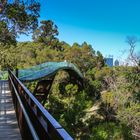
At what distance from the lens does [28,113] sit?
16.3 feet

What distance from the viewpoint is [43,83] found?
69.4 ft

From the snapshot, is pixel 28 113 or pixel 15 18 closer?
pixel 28 113

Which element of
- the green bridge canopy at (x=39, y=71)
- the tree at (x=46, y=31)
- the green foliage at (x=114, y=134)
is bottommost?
the green foliage at (x=114, y=134)

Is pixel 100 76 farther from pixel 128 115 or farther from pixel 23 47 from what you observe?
pixel 128 115

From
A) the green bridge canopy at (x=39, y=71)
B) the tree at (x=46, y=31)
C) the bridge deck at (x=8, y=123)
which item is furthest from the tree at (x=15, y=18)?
the tree at (x=46, y=31)

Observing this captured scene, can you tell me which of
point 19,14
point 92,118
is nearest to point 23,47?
point 92,118

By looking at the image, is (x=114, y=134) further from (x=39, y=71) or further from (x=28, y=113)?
(x=28, y=113)

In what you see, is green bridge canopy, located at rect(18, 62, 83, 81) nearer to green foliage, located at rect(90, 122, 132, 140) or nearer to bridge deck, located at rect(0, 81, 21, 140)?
green foliage, located at rect(90, 122, 132, 140)

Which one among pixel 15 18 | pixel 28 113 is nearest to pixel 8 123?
pixel 28 113

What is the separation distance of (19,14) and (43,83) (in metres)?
4.95

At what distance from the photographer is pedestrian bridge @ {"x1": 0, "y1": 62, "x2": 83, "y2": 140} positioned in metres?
2.91

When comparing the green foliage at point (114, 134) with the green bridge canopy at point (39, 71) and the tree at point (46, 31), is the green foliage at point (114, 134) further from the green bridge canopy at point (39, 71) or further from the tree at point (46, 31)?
the tree at point (46, 31)

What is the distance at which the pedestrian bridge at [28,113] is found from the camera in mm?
2905

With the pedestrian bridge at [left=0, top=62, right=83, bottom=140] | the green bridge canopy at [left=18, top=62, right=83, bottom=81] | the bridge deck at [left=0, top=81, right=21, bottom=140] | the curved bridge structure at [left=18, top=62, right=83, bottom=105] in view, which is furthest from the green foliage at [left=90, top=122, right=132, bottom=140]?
the bridge deck at [left=0, top=81, right=21, bottom=140]
